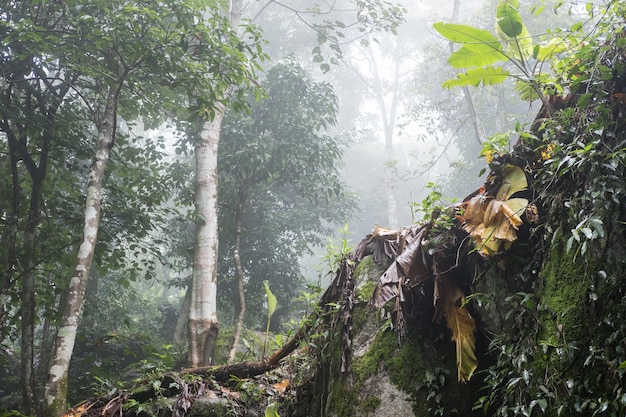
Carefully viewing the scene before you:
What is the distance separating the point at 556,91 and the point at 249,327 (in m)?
8.76

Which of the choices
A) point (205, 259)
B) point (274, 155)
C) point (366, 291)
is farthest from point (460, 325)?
point (274, 155)

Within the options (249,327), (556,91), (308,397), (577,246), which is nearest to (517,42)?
(556,91)

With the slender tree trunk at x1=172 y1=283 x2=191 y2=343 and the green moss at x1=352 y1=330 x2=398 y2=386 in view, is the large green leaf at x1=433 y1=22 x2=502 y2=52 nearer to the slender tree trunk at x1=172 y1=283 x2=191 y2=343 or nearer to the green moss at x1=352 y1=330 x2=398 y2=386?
the green moss at x1=352 y1=330 x2=398 y2=386

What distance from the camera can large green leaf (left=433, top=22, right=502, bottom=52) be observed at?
273 centimetres

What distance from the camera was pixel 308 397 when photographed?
3650mm

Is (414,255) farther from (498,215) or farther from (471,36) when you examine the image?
(471,36)

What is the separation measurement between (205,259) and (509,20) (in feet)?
14.4

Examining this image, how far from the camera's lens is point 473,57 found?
2.84 meters

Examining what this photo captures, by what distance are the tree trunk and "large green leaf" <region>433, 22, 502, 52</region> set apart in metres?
2.91

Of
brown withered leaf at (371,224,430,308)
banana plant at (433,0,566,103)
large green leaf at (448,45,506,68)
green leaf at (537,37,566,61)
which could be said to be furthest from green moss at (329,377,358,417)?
green leaf at (537,37,566,61)

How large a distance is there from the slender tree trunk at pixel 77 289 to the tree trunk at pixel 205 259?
1220 millimetres

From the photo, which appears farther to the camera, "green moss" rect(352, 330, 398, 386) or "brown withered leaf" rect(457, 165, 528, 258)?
"green moss" rect(352, 330, 398, 386)

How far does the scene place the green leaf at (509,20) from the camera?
112 inches

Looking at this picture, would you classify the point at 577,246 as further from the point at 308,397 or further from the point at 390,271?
the point at 308,397
